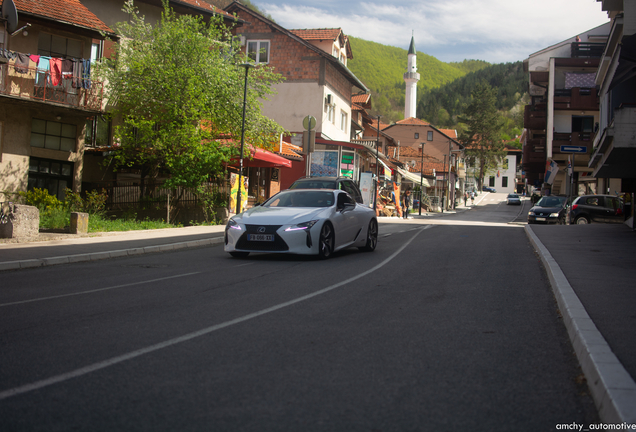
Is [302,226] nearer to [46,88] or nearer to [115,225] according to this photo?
[115,225]

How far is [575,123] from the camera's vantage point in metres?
49.6

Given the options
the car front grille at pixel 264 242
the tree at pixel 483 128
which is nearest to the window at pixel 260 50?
the car front grille at pixel 264 242

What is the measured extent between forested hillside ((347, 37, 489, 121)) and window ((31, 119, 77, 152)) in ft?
360

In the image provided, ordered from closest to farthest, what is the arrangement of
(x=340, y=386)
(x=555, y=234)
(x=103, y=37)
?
(x=340, y=386) → (x=555, y=234) → (x=103, y=37)

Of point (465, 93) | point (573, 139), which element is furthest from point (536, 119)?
point (465, 93)

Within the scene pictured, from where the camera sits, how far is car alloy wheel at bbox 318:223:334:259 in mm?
11500

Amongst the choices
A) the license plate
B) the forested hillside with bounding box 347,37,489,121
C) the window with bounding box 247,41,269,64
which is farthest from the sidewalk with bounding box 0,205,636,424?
the forested hillside with bounding box 347,37,489,121

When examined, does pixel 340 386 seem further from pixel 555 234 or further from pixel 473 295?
pixel 555 234

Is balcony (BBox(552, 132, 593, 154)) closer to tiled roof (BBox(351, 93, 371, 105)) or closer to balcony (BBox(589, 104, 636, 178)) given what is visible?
tiled roof (BBox(351, 93, 371, 105))

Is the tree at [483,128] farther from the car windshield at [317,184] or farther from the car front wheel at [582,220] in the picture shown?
the car windshield at [317,184]

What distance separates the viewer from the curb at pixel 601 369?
321 centimetres

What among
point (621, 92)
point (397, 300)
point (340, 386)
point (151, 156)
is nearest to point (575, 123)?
point (621, 92)

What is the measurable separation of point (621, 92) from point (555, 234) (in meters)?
5.31

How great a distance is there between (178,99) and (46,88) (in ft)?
14.8
